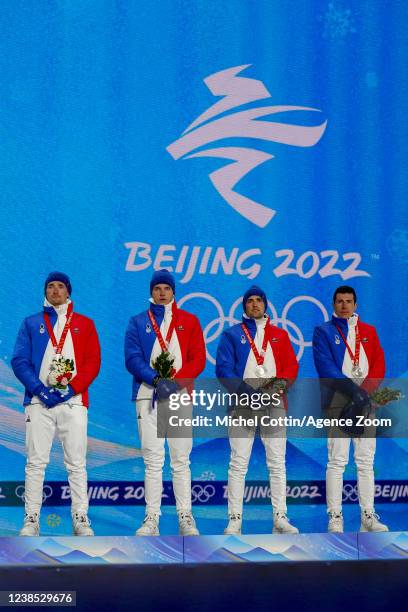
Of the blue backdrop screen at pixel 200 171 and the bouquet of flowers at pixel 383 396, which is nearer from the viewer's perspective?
the bouquet of flowers at pixel 383 396

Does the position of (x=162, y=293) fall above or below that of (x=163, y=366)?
above

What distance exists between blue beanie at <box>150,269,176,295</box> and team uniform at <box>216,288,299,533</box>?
0.48 meters

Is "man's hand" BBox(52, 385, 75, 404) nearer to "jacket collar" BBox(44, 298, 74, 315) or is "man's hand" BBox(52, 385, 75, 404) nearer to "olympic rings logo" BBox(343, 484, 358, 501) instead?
"jacket collar" BBox(44, 298, 74, 315)

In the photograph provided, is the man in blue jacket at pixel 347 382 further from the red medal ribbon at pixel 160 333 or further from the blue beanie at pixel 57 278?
the blue beanie at pixel 57 278

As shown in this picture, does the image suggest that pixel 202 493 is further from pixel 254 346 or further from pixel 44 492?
pixel 254 346

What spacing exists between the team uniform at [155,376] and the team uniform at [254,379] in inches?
8.2

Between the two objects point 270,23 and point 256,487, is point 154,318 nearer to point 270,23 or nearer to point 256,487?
point 256,487

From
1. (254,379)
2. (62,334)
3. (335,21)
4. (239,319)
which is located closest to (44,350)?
(62,334)

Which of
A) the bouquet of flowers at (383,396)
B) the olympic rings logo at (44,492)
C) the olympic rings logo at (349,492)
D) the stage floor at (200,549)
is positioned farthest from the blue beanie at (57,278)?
the olympic rings logo at (349,492)

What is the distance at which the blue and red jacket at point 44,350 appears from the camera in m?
6.71

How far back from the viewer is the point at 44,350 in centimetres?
678

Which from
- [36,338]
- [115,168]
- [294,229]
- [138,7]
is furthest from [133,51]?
[36,338]

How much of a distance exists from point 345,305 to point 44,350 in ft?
6.47

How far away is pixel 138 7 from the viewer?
7680 mm
